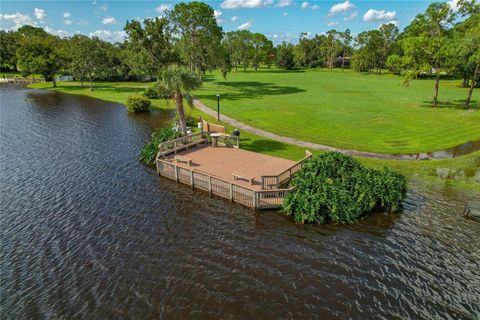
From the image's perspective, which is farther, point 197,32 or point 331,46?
point 331,46

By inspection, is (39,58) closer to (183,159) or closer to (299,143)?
(183,159)

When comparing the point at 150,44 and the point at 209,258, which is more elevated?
the point at 150,44

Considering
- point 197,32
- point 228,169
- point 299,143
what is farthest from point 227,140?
point 197,32

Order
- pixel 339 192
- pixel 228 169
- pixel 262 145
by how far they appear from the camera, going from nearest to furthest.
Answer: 1. pixel 339 192
2. pixel 228 169
3. pixel 262 145

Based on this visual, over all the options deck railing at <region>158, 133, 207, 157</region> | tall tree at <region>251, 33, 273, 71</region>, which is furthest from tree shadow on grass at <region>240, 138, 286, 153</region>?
tall tree at <region>251, 33, 273, 71</region>

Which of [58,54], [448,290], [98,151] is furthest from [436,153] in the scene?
[58,54]

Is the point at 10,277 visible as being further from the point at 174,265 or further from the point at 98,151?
the point at 98,151
